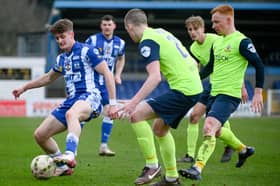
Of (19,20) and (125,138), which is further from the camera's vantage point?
(19,20)

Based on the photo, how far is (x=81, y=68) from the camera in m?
9.16

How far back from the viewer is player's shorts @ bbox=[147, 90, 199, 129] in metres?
8.04

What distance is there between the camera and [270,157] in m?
12.7

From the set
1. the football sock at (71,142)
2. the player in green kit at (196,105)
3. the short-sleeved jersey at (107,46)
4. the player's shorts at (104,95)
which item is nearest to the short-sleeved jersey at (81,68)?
the football sock at (71,142)

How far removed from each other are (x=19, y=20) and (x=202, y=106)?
153ft

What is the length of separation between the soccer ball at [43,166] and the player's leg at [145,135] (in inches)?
43.0

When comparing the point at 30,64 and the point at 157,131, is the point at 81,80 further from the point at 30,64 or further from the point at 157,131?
the point at 30,64

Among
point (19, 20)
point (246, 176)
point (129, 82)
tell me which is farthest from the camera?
point (19, 20)

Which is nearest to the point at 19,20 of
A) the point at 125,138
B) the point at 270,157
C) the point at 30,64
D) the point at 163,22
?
the point at 163,22

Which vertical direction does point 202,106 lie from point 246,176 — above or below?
above

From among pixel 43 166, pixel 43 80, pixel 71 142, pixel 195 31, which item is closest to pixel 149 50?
pixel 71 142

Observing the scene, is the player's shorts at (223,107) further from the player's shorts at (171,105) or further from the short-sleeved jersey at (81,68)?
the short-sleeved jersey at (81,68)

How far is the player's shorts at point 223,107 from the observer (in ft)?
28.9

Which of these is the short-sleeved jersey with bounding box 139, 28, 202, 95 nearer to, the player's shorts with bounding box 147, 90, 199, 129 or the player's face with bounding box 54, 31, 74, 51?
the player's shorts with bounding box 147, 90, 199, 129
